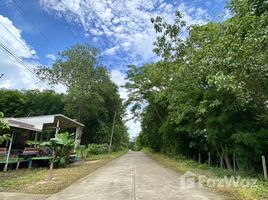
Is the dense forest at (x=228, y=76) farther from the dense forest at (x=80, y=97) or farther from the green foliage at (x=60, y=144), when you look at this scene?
the dense forest at (x=80, y=97)

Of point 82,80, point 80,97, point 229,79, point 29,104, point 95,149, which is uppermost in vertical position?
point 82,80

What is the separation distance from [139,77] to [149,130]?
411 inches

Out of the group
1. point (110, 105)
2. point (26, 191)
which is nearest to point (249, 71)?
point (26, 191)

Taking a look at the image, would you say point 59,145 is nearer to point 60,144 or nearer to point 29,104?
point 60,144

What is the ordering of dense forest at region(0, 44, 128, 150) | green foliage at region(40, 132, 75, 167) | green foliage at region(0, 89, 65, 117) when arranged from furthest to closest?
green foliage at region(0, 89, 65, 117) < dense forest at region(0, 44, 128, 150) < green foliage at region(40, 132, 75, 167)

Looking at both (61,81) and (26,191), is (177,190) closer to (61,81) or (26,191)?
(26,191)

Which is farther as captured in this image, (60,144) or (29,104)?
(29,104)

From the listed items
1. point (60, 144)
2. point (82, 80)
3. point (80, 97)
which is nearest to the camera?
point (60, 144)

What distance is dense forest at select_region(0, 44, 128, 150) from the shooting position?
30000 mm

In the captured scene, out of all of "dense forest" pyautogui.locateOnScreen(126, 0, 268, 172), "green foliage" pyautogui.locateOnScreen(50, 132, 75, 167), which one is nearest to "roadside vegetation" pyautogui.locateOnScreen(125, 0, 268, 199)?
"dense forest" pyautogui.locateOnScreen(126, 0, 268, 172)

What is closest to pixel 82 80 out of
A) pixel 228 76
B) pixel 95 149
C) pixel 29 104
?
pixel 95 149

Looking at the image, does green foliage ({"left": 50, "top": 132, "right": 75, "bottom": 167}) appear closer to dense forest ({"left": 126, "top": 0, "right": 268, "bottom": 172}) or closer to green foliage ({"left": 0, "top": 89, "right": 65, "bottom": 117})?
dense forest ({"left": 126, "top": 0, "right": 268, "bottom": 172})

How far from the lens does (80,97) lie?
28422mm

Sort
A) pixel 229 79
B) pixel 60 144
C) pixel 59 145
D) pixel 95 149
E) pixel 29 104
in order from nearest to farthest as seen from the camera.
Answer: pixel 229 79
pixel 60 144
pixel 59 145
pixel 95 149
pixel 29 104
